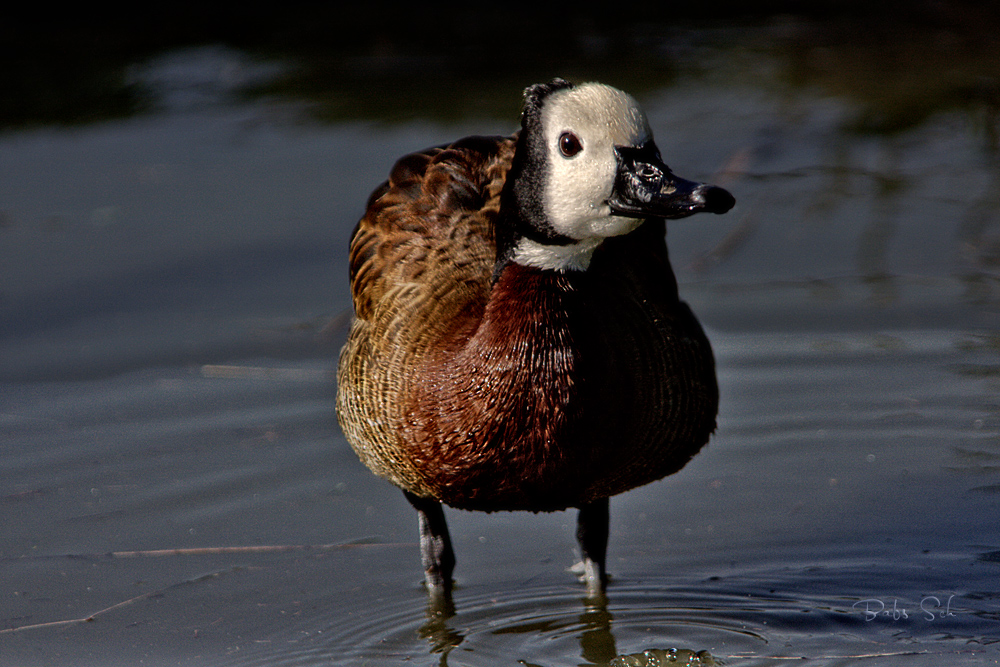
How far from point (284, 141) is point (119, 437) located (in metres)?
3.40

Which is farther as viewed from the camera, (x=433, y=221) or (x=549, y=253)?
(x=433, y=221)

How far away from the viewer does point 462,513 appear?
214 inches

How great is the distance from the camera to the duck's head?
3.69m

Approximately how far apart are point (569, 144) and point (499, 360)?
697 millimetres

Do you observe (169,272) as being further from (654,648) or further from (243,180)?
(654,648)

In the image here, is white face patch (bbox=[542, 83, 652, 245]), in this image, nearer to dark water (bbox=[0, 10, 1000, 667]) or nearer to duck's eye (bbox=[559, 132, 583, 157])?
duck's eye (bbox=[559, 132, 583, 157])

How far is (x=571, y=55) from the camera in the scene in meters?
9.89

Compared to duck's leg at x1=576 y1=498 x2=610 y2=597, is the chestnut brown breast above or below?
above

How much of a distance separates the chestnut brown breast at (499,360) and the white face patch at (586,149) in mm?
242

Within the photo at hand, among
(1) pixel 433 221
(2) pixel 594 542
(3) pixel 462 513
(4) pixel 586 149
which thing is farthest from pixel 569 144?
(3) pixel 462 513

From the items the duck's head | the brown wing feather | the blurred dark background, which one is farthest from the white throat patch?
the blurred dark background

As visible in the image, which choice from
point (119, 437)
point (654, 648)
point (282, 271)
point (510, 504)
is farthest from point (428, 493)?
point (282, 271)

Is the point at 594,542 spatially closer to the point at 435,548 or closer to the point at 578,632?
the point at 578,632

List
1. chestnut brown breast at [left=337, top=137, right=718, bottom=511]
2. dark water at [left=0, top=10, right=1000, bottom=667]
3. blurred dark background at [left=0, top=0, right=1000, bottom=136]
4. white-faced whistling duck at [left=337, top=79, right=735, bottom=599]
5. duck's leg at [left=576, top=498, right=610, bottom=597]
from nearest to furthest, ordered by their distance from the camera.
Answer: white-faced whistling duck at [left=337, top=79, right=735, bottom=599]
chestnut brown breast at [left=337, top=137, right=718, bottom=511]
dark water at [left=0, top=10, right=1000, bottom=667]
duck's leg at [left=576, top=498, right=610, bottom=597]
blurred dark background at [left=0, top=0, right=1000, bottom=136]
